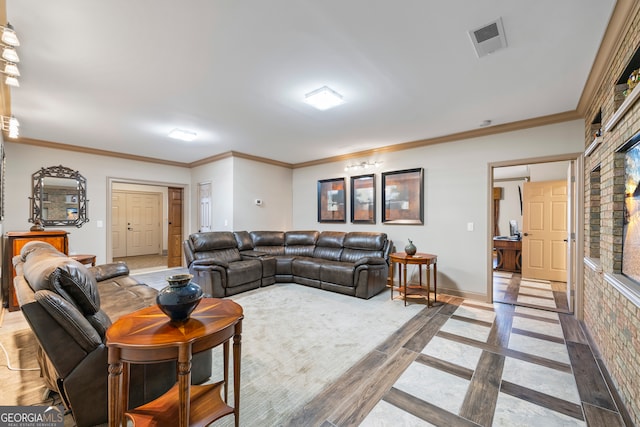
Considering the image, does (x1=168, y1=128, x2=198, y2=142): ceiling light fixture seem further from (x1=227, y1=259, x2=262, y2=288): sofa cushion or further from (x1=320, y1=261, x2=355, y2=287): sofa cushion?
(x1=320, y1=261, x2=355, y2=287): sofa cushion

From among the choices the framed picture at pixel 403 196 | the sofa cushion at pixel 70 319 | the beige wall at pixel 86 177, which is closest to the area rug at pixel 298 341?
the sofa cushion at pixel 70 319

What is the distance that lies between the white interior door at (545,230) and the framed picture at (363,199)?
306 cm

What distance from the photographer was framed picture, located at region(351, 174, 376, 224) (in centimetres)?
524

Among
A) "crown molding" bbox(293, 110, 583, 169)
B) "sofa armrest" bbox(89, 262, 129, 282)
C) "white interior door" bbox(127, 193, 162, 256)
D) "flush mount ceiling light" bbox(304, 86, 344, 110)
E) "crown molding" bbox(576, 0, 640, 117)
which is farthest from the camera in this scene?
"white interior door" bbox(127, 193, 162, 256)

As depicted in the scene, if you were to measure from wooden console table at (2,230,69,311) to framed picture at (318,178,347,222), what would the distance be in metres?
4.37

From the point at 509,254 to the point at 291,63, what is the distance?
6306 millimetres

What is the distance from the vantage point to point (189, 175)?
6539 mm

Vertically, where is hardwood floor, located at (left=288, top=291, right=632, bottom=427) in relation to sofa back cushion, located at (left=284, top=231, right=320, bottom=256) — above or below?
below

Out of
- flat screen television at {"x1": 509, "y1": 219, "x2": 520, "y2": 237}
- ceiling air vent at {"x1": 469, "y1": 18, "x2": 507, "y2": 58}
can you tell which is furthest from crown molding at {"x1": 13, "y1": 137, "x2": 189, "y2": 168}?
flat screen television at {"x1": 509, "y1": 219, "x2": 520, "y2": 237}


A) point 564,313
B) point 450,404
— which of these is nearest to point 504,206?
point 564,313

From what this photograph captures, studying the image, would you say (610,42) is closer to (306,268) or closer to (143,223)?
(306,268)

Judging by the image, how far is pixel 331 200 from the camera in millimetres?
5879

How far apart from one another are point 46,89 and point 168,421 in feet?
11.1

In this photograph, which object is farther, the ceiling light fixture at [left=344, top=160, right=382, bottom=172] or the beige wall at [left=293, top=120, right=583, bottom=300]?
the ceiling light fixture at [left=344, top=160, right=382, bottom=172]
